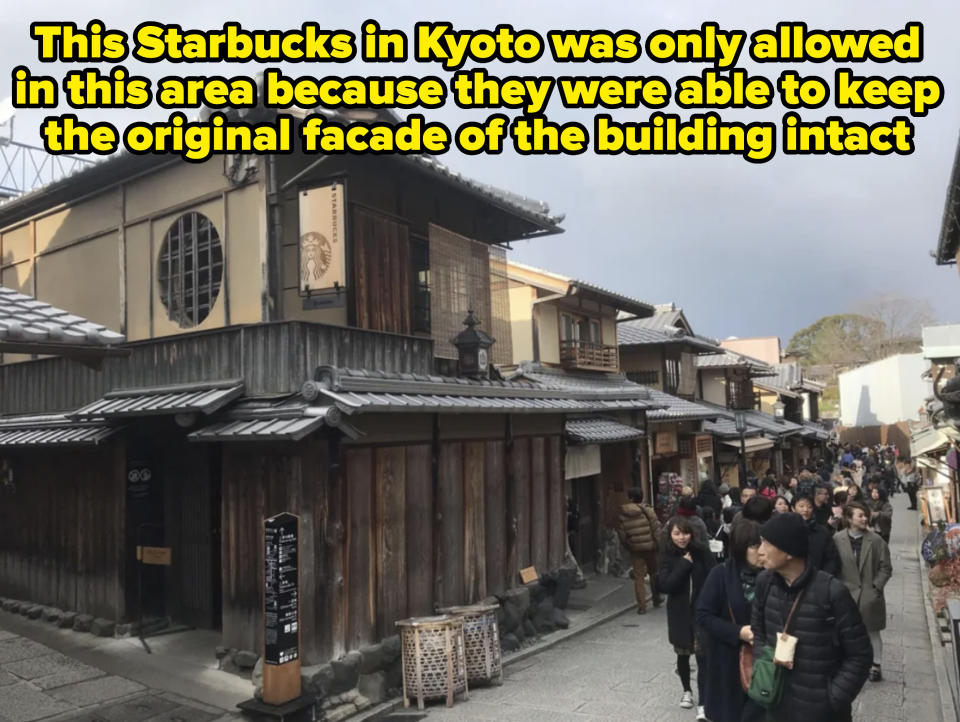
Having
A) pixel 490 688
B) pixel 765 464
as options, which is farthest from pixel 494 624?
pixel 765 464

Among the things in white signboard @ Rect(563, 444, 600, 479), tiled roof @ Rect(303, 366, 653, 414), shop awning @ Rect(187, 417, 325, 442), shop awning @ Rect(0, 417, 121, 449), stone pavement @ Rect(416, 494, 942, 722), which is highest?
→ tiled roof @ Rect(303, 366, 653, 414)

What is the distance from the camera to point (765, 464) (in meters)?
38.6

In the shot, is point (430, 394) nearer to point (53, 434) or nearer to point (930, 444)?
point (53, 434)

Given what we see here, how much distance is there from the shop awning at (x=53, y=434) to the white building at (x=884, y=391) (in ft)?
196

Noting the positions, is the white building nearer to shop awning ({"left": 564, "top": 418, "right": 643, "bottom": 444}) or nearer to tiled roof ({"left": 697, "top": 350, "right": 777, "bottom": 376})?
tiled roof ({"left": 697, "top": 350, "right": 777, "bottom": 376})

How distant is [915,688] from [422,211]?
9624 millimetres

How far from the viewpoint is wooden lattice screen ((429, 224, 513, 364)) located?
11.7 m

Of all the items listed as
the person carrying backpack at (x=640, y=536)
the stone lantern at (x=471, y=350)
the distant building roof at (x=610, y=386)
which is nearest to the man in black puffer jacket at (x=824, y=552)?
the person carrying backpack at (x=640, y=536)

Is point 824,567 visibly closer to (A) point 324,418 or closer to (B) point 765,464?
(A) point 324,418

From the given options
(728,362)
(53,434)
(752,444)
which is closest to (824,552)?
(53,434)

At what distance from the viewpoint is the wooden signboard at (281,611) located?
782 cm

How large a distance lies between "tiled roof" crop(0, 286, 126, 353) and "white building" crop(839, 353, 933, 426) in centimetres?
6157

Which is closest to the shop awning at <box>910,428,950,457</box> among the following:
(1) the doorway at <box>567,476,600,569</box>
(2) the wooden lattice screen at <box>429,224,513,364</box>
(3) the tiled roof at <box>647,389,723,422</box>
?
(3) the tiled roof at <box>647,389,723,422</box>

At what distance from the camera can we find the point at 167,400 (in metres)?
9.56
